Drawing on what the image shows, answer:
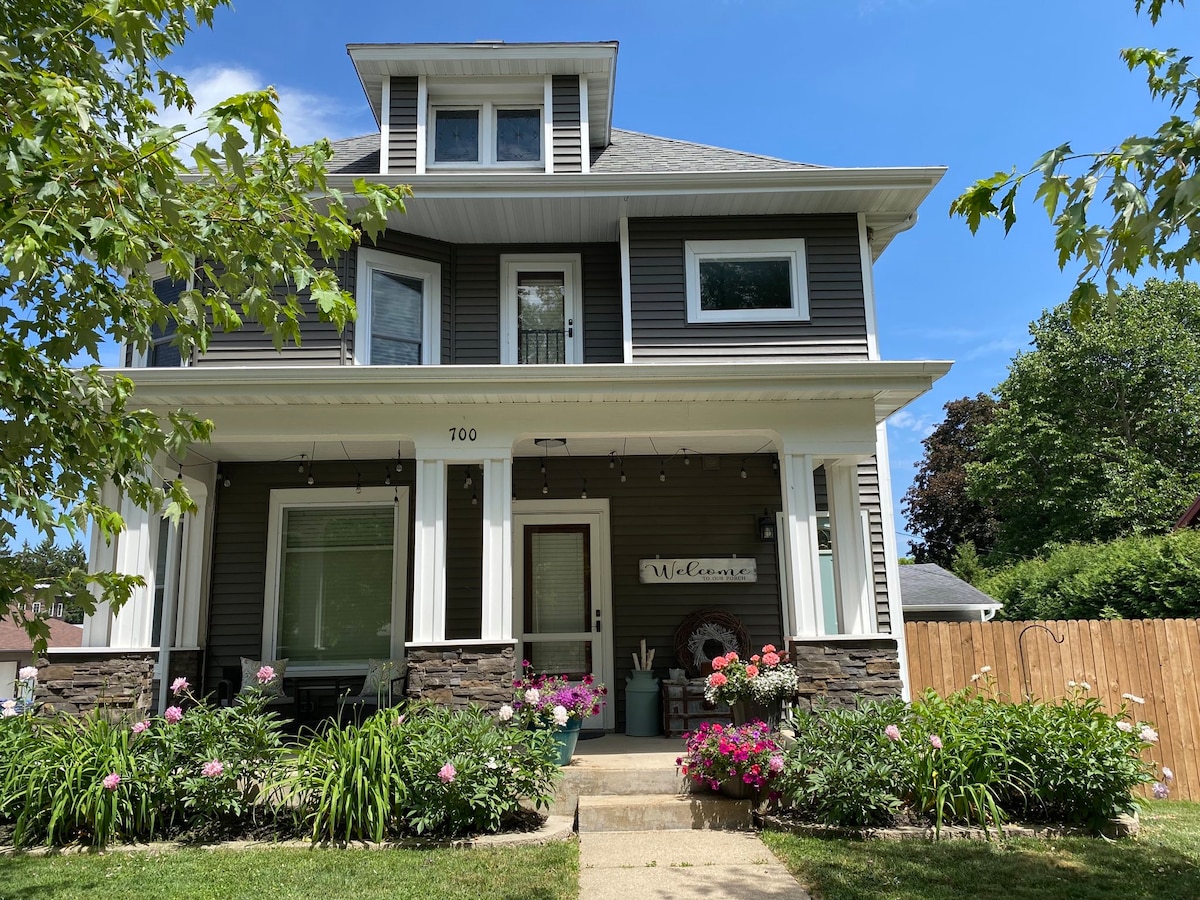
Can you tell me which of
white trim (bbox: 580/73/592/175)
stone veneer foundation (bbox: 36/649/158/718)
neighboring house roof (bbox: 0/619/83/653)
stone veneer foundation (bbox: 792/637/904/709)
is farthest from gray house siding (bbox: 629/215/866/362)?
neighboring house roof (bbox: 0/619/83/653)

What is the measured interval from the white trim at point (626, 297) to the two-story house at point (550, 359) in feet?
0.12

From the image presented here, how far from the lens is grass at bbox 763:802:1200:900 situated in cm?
456

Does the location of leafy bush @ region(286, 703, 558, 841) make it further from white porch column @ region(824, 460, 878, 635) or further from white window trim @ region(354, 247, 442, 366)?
white window trim @ region(354, 247, 442, 366)

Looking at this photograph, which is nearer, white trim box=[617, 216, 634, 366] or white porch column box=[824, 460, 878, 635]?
white porch column box=[824, 460, 878, 635]

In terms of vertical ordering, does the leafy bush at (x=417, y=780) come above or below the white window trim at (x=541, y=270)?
below

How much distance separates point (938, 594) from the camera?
1594 centimetres

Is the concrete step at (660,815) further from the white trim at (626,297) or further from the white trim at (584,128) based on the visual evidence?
the white trim at (584,128)

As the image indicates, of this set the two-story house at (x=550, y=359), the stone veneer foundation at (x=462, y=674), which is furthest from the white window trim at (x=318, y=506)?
the stone veneer foundation at (x=462, y=674)

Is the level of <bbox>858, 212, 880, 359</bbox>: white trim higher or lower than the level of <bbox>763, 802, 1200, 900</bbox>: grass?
higher

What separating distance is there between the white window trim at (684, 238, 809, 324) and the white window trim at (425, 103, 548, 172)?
2.06 metres

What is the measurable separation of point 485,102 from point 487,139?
0.45 meters

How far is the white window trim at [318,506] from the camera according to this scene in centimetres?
889

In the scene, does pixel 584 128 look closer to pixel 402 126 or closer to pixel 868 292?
pixel 402 126

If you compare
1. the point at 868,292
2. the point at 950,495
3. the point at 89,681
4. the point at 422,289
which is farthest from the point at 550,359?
the point at 950,495
